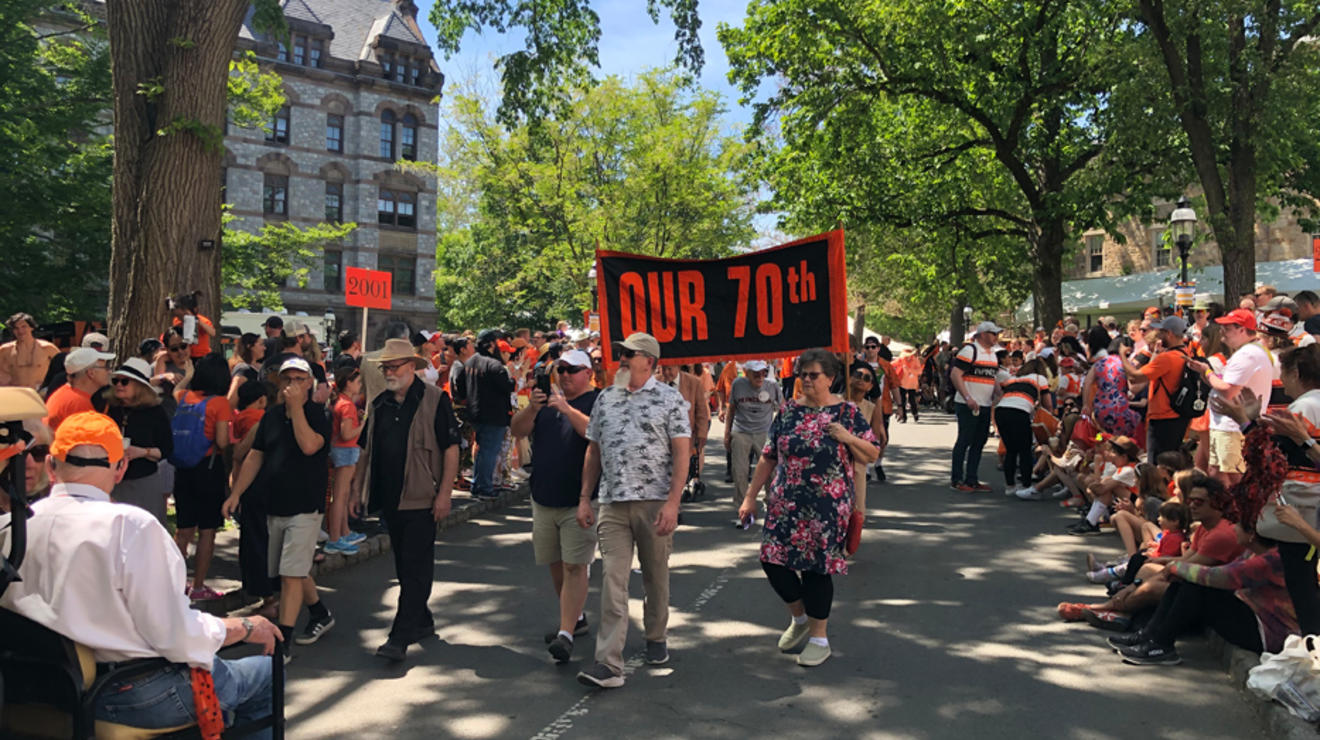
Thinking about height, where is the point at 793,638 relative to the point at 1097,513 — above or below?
below

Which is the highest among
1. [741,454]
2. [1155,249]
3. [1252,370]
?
[1155,249]

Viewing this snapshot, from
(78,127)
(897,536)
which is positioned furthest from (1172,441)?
(78,127)

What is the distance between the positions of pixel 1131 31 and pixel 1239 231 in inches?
221

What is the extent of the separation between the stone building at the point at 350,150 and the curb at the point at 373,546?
36953mm

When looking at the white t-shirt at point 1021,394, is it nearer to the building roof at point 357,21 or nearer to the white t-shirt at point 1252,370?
the white t-shirt at point 1252,370

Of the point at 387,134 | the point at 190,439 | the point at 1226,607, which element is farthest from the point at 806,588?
the point at 387,134

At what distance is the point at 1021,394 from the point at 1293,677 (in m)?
7.23

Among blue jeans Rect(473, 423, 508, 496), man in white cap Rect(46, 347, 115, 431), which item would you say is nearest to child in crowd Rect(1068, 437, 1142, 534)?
blue jeans Rect(473, 423, 508, 496)

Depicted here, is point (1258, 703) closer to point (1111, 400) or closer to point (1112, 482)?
point (1112, 482)

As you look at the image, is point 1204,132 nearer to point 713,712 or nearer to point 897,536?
point 897,536

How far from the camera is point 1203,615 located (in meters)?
5.82

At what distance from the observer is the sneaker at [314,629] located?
618 centimetres

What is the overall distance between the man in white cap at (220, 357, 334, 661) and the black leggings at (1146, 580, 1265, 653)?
5084mm

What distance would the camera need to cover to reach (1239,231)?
15461 millimetres
